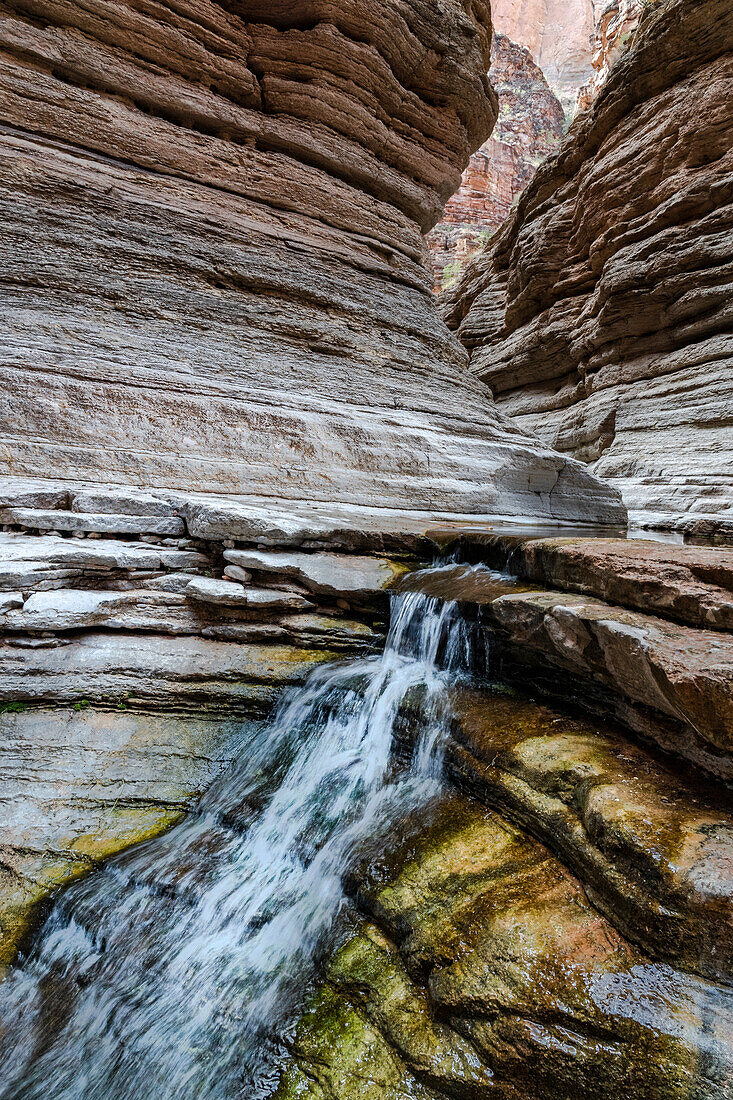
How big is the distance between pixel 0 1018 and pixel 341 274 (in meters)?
11.1

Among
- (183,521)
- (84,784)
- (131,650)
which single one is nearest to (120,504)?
(183,521)

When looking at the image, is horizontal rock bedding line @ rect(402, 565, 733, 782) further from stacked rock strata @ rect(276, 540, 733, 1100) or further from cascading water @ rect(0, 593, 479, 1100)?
cascading water @ rect(0, 593, 479, 1100)

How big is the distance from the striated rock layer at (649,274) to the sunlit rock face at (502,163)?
15338 mm

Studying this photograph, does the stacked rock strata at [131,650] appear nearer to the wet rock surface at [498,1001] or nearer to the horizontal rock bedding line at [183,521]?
the horizontal rock bedding line at [183,521]

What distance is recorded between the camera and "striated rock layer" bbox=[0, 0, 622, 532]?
23.0 ft

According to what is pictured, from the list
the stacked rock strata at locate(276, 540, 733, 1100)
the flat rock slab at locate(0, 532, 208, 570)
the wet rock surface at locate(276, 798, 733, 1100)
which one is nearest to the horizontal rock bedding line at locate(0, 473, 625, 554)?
the flat rock slab at locate(0, 532, 208, 570)

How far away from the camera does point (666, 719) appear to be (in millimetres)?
2842

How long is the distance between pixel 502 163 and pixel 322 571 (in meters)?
48.5

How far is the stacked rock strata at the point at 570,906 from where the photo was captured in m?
1.95

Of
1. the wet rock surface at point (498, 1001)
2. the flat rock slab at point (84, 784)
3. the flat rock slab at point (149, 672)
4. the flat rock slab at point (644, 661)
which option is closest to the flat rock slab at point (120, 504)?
the flat rock slab at point (149, 672)

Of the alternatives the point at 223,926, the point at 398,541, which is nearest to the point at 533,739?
the point at 223,926

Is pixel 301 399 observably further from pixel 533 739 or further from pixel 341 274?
pixel 533 739

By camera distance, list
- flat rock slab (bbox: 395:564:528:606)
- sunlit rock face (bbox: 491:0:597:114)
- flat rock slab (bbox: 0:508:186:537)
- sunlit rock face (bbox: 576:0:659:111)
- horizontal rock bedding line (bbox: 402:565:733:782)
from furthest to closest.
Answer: sunlit rock face (bbox: 491:0:597:114) < sunlit rock face (bbox: 576:0:659:111) < flat rock slab (bbox: 0:508:186:537) < flat rock slab (bbox: 395:564:528:606) < horizontal rock bedding line (bbox: 402:565:733:782)

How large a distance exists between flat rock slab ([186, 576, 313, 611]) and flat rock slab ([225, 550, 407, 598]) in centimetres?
22
